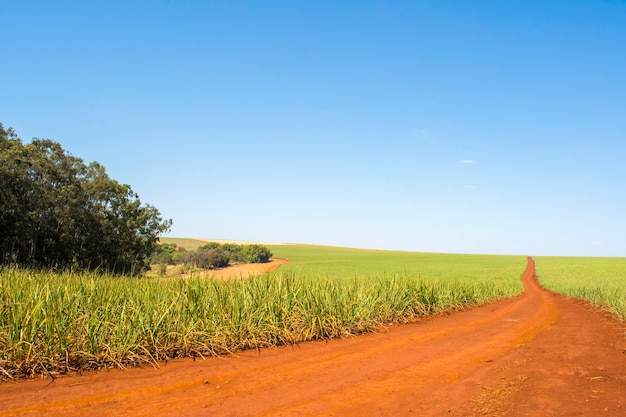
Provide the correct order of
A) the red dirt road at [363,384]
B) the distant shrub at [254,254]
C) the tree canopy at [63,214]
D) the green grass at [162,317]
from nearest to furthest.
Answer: the red dirt road at [363,384], the green grass at [162,317], the tree canopy at [63,214], the distant shrub at [254,254]

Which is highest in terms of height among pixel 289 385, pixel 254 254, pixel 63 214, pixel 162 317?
pixel 63 214

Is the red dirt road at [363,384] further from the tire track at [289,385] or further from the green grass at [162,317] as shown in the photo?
the green grass at [162,317]

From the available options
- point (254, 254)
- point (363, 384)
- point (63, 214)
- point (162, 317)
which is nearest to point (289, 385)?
point (363, 384)

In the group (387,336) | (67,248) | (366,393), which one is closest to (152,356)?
(366,393)

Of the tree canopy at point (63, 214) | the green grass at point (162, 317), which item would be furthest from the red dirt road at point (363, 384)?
the tree canopy at point (63, 214)

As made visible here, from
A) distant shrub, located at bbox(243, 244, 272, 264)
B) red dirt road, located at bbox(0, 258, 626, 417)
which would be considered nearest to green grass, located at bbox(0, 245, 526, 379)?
red dirt road, located at bbox(0, 258, 626, 417)

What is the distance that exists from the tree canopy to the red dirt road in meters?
16.8

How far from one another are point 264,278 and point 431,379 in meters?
5.12

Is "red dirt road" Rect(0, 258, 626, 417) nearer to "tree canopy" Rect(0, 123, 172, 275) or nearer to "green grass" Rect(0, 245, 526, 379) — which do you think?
"green grass" Rect(0, 245, 526, 379)

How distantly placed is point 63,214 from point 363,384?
2607 cm

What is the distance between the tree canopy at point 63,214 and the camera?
2333 cm

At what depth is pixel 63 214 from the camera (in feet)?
84.8

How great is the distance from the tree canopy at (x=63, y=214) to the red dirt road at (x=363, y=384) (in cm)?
1681

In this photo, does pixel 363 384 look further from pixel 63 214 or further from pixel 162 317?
pixel 63 214
